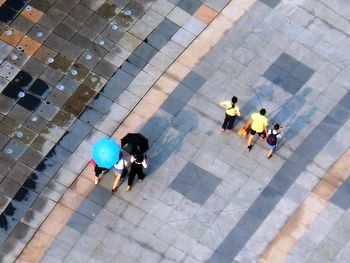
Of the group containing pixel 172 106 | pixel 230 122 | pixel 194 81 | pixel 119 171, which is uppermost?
pixel 194 81

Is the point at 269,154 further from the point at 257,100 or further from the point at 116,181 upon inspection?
the point at 116,181

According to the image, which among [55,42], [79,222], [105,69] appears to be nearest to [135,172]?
[79,222]

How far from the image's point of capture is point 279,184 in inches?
891

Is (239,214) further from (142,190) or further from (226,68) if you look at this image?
(226,68)

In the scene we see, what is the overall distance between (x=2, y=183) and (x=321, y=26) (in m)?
12.8

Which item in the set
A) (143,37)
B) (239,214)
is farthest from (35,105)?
(239,214)

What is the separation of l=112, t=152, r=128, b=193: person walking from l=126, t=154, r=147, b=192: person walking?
0.23 metres

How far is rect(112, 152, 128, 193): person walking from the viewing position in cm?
2094

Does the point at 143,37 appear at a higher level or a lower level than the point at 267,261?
higher

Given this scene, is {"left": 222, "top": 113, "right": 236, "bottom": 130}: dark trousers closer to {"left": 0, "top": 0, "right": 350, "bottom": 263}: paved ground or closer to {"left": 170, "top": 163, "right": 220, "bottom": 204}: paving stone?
{"left": 0, "top": 0, "right": 350, "bottom": 263}: paved ground

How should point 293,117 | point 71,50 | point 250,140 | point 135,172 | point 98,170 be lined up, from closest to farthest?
1. point 98,170
2. point 135,172
3. point 250,140
4. point 293,117
5. point 71,50

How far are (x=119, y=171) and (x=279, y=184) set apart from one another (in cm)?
535

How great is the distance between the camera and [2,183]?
2180cm

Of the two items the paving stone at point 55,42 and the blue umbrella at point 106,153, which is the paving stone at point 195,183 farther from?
the paving stone at point 55,42
